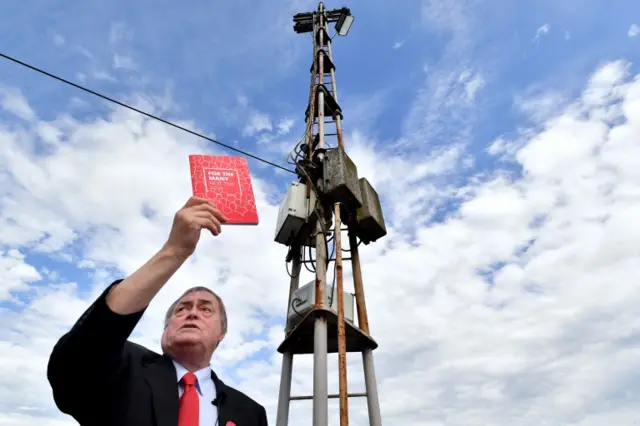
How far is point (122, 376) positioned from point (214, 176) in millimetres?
1214

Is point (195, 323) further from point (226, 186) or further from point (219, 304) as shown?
point (226, 186)

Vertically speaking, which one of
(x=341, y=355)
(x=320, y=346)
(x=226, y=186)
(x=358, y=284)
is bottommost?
(x=226, y=186)

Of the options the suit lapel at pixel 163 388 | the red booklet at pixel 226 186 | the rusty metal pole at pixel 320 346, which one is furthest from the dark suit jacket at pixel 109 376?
the rusty metal pole at pixel 320 346

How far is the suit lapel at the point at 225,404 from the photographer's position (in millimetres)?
2334

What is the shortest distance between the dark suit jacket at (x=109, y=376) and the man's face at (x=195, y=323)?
160 mm

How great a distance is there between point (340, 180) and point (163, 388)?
6.07 meters

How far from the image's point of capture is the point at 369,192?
8898 millimetres

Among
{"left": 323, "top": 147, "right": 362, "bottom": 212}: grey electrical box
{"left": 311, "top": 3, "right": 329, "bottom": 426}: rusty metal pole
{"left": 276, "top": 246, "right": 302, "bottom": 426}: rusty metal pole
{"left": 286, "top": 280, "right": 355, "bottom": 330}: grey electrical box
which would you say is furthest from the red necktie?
{"left": 323, "top": 147, "right": 362, "bottom": 212}: grey electrical box

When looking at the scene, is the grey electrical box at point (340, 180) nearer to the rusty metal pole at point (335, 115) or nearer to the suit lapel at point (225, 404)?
the rusty metal pole at point (335, 115)

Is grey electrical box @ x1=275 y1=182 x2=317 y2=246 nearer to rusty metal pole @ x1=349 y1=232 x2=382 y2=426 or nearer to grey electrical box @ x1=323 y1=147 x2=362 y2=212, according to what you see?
grey electrical box @ x1=323 y1=147 x2=362 y2=212

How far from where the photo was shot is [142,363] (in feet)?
7.12

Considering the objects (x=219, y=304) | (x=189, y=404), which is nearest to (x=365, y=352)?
(x=219, y=304)

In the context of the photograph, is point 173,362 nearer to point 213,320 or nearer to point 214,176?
point 213,320

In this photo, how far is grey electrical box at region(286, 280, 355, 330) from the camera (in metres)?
7.10
